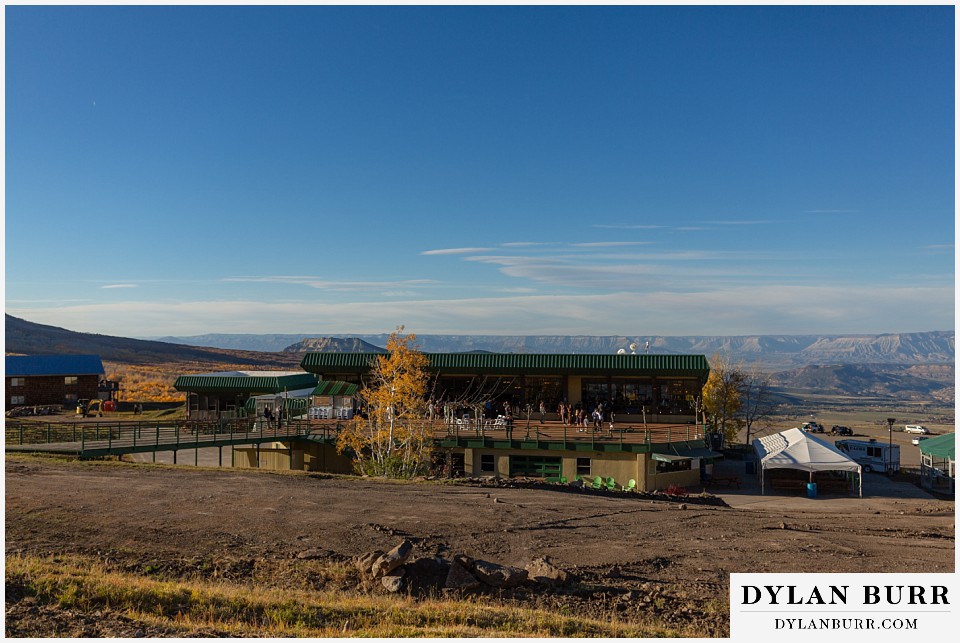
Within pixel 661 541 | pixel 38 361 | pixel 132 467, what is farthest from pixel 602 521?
pixel 38 361

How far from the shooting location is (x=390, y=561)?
43.2 feet

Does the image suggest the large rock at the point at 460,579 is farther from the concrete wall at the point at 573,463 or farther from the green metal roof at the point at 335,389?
the green metal roof at the point at 335,389

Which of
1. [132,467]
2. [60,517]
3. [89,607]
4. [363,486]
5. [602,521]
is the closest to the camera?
[89,607]

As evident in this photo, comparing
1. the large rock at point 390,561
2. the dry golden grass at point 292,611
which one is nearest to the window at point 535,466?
the large rock at point 390,561

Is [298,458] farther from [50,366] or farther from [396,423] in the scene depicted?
[50,366]

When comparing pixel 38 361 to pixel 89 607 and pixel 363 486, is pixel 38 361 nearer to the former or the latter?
pixel 363 486

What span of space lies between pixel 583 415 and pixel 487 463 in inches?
227

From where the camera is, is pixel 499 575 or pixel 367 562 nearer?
pixel 499 575

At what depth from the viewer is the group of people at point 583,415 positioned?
114 feet

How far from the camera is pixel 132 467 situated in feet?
81.7

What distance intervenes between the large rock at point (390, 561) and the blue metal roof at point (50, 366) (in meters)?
47.5

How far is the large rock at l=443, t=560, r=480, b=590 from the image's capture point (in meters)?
12.8

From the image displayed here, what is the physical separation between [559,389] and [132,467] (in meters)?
23.0

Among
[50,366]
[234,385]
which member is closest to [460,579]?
[234,385]
